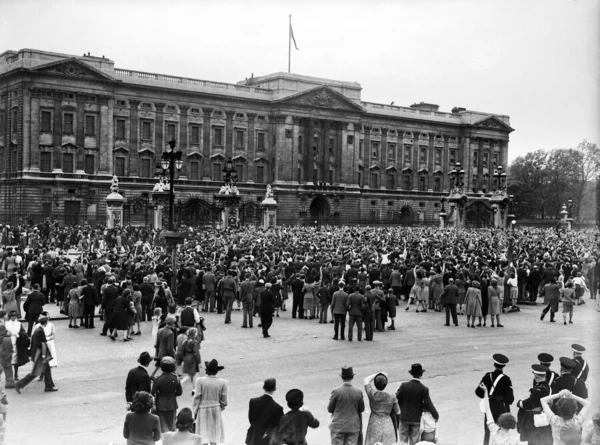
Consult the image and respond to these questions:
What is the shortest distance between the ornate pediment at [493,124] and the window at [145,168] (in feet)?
159

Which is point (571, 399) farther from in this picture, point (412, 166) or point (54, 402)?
point (412, 166)

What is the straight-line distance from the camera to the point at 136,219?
223ft

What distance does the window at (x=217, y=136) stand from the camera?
75.8 m

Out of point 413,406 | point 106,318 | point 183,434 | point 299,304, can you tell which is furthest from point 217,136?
point 183,434

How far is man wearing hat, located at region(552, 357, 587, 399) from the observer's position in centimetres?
967

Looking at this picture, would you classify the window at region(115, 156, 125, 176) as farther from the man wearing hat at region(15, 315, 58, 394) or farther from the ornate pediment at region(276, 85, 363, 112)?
the man wearing hat at region(15, 315, 58, 394)

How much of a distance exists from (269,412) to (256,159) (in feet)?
232

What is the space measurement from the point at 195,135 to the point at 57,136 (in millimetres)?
14929

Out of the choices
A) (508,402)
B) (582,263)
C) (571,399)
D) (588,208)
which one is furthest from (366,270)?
(588,208)

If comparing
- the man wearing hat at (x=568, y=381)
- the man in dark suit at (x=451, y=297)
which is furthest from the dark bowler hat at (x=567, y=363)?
the man in dark suit at (x=451, y=297)

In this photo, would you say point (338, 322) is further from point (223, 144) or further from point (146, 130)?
point (223, 144)

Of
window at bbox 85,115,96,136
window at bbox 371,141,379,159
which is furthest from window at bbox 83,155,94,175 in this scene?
window at bbox 371,141,379,159

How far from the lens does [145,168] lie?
7100 centimetres

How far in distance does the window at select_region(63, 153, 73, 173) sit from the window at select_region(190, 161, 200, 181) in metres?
13.0
